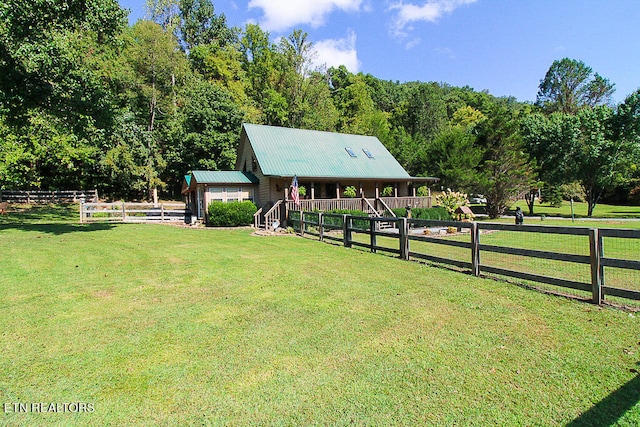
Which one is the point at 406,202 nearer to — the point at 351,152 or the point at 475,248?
the point at 351,152

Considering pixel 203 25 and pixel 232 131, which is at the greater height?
pixel 203 25

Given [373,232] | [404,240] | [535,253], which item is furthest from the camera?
[373,232]

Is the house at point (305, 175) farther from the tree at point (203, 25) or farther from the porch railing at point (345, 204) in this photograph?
the tree at point (203, 25)

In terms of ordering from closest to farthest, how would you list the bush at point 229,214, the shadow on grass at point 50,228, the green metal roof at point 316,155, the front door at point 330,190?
the shadow on grass at point 50,228
the bush at point 229,214
the green metal roof at point 316,155
the front door at point 330,190

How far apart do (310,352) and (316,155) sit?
67.0 ft

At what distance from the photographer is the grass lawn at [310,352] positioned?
2.74m

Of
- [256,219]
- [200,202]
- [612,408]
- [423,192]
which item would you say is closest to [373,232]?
[612,408]

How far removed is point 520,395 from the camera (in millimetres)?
2916

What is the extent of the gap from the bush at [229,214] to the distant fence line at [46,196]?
16.4m

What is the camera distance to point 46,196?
2966 centimetres

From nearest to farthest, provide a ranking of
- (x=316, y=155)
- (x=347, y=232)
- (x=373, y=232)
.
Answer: (x=373, y=232) < (x=347, y=232) < (x=316, y=155)

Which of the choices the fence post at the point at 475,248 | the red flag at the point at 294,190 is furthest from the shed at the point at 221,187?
the fence post at the point at 475,248

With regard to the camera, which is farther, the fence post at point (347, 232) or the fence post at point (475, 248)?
the fence post at point (347, 232)

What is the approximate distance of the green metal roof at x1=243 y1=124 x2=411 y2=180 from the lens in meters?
21.4
